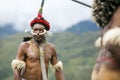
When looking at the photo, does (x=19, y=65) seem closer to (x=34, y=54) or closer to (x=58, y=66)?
(x=34, y=54)

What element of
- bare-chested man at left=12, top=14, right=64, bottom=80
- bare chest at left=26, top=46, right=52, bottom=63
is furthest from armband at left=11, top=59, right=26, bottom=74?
bare chest at left=26, top=46, right=52, bottom=63

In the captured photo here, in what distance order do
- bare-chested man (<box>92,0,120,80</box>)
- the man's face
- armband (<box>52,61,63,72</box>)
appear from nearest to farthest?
bare-chested man (<box>92,0,120,80</box>) < the man's face < armband (<box>52,61,63,72</box>)

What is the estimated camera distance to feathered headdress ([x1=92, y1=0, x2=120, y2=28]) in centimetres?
440

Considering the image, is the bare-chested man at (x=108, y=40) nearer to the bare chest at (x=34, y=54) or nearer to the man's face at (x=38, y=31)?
the man's face at (x=38, y=31)


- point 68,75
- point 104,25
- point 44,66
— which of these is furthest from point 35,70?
point 68,75

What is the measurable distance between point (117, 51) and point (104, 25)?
41 cm

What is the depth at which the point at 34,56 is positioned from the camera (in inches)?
387

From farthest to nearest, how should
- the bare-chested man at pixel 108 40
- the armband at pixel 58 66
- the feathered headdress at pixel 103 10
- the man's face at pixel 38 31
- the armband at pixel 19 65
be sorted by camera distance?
the armband at pixel 58 66
the armband at pixel 19 65
the man's face at pixel 38 31
the feathered headdress at pixel 103 10
the bare-chested man at pixel 108 40

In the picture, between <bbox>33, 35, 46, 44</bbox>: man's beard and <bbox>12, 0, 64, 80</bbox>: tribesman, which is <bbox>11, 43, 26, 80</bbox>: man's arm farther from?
<bbox>33, 35, 46, 44</bbox>: man's beard

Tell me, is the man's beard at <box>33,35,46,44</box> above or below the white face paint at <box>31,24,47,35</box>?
below

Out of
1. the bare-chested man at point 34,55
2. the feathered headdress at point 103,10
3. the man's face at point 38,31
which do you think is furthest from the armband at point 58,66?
the feathered headdress at point 103,10

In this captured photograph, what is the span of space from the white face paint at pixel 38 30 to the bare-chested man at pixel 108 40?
5032mm

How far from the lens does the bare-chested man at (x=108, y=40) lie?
4.14 m

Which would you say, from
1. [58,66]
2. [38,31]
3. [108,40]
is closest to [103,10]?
[108,40]
